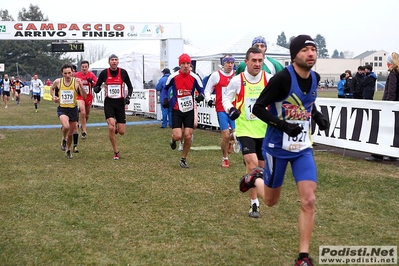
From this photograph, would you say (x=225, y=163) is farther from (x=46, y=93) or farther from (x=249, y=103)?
(x=46, y=93)

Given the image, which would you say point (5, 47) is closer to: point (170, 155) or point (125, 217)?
point (170, 155)

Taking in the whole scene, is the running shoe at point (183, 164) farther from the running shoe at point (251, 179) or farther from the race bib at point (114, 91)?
the running shoe at point (251, 179)

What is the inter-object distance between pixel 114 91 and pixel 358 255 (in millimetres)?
7518

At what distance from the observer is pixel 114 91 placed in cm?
1158

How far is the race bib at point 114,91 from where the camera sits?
38.0ft

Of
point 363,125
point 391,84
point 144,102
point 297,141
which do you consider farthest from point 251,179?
point 144,102

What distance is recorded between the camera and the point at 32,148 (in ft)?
45.5

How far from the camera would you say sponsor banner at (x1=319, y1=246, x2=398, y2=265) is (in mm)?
4973

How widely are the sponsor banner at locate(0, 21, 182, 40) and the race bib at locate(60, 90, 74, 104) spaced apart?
471 inches

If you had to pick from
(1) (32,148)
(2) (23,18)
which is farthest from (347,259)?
(2) (23,18)

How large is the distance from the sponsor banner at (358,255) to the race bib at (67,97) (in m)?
8.05

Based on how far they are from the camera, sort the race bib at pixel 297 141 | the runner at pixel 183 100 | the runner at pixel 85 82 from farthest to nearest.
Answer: the runner at pixel 85 82, the runner at pixel 183 100, the race bib at pixel 297 141

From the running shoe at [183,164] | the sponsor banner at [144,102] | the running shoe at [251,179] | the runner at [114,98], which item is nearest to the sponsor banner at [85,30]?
the sponsor banner at [144,102]

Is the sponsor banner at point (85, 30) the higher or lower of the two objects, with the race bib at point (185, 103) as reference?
higher
